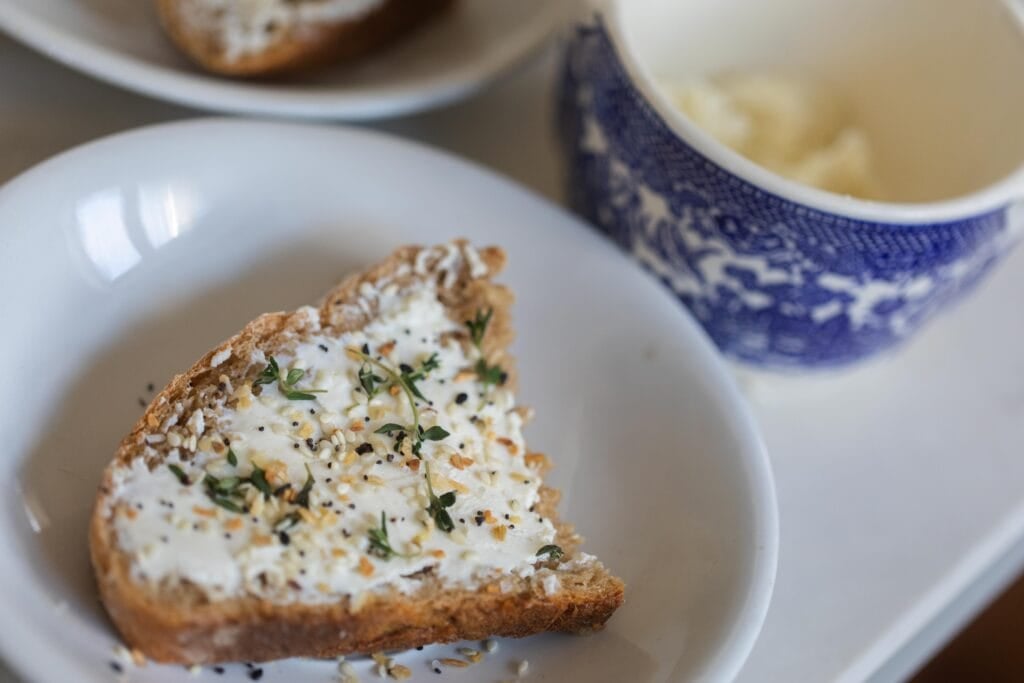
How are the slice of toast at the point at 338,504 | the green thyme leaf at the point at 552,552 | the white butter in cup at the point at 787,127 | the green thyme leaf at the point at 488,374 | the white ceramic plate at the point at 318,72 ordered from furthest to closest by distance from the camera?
the white butter in cup at the point at 787,127 → the white ceramic plate at the point at 318,72 → the green thyme leaf at the point at 488,374 → the green thyme leaf at the point at 552,552 → the slice of toast at the point at 338,504

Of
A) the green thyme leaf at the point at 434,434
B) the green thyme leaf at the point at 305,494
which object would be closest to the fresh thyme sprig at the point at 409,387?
the green thyme leaf at the point at 434,434

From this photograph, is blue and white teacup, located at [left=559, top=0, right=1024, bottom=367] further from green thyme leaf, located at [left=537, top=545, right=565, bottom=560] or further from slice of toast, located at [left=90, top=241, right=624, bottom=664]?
green thyme leaf, located at [left=537, top=545, right=565, bottom=560]

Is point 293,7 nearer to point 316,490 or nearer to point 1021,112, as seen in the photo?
point 316,490

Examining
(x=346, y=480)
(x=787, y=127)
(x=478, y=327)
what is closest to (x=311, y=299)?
(x=478, y=327)

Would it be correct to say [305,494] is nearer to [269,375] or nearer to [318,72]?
[269,375]

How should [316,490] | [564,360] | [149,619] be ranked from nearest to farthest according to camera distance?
[149,619] → [316,490] → [564,360]

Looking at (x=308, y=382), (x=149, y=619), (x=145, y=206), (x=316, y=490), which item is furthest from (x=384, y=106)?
(x=149, y=619)

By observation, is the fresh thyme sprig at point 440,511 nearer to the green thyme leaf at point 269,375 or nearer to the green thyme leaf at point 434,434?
the green thyme leaf at point 434,434
